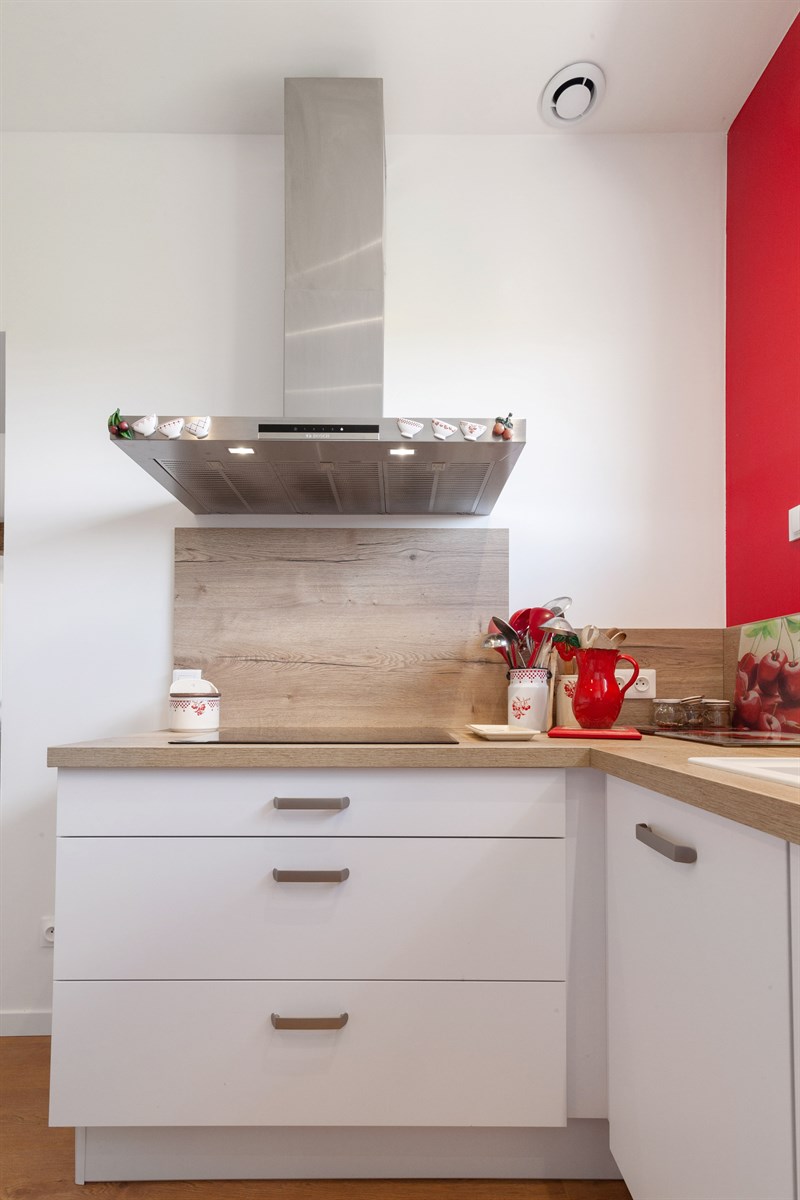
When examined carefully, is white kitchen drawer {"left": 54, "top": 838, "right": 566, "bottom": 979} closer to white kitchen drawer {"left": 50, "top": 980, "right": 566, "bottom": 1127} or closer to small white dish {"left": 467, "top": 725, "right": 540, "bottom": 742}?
white kitchen drawer {"left": 50, "top": 980, "right": 566, "bottom": 1127}

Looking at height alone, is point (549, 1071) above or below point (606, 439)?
below

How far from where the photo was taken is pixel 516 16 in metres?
1.95

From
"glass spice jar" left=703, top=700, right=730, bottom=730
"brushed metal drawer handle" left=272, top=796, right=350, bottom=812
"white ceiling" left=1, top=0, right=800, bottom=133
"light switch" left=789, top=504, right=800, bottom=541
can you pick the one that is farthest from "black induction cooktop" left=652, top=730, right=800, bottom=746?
"white ceiling" left=1, top=0, right=800, bottom=133

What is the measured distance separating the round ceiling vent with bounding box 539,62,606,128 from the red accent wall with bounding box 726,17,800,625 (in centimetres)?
43

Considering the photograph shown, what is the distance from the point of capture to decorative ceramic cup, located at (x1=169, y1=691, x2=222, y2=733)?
6.57 ft

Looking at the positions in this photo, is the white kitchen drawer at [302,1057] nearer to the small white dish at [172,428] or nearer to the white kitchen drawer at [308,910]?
the white kitchen drawer at [308,910]

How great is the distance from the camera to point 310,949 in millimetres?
1503

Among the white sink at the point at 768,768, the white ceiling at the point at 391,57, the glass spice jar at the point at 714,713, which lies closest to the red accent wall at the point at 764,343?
the white ceiling at the point at 391,57

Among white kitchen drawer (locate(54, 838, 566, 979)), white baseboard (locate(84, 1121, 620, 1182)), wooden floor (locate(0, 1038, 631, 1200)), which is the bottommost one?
wooden floor (locate(0, 1038, 631, 1200))

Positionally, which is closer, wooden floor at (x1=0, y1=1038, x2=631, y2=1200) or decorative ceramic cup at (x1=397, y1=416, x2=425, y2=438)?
wooden floor at (x1=0, y1=1038, x2=631, y2=1200)

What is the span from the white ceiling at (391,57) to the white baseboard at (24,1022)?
251 cm

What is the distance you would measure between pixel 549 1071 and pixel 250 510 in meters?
1.55

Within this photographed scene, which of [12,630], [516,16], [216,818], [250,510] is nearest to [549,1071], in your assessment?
[216,818]

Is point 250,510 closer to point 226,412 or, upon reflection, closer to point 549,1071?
point 226,412
